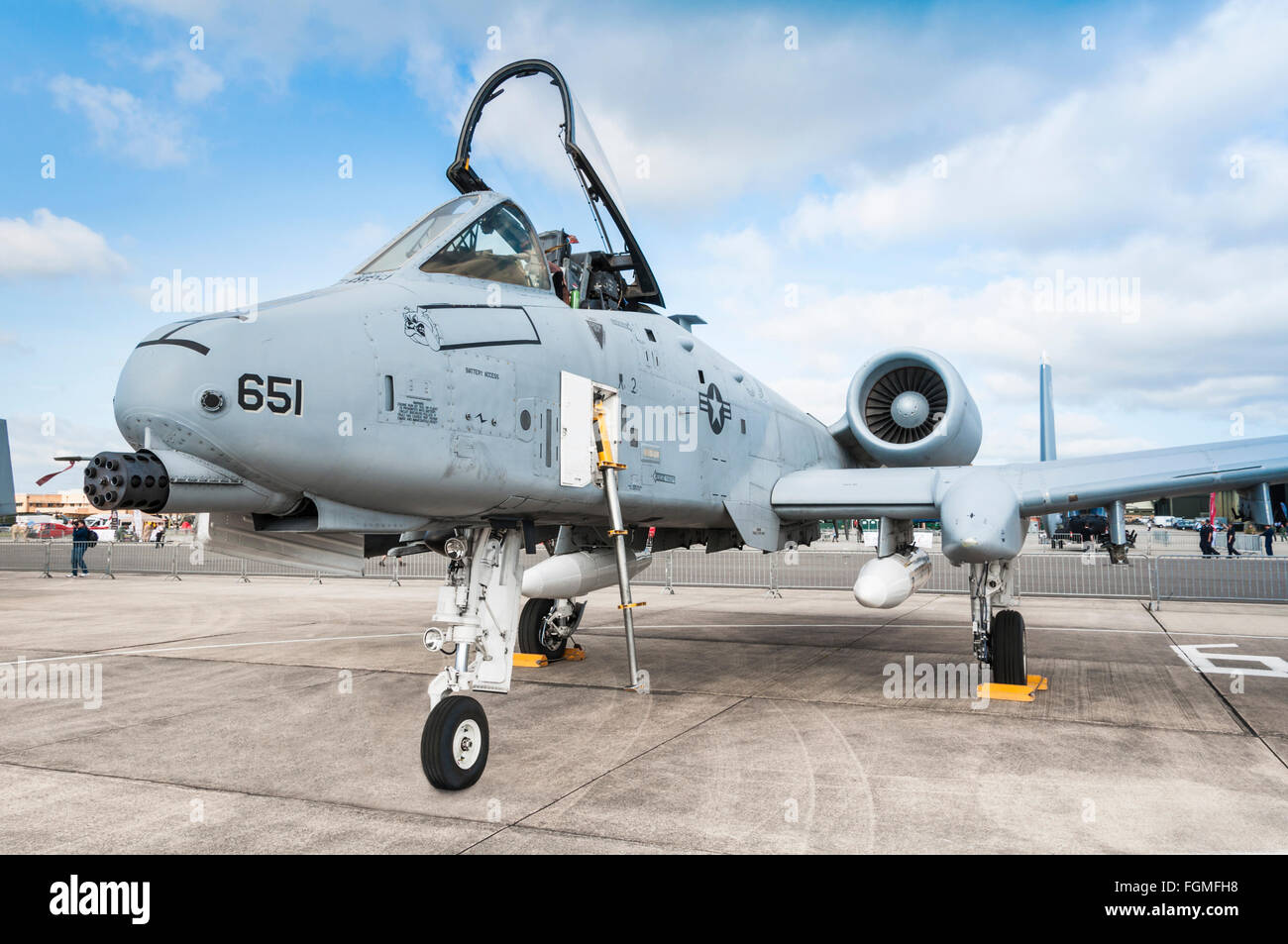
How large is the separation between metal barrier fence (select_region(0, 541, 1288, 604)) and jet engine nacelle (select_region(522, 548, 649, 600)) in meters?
8.58

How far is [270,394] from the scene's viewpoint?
3512mm

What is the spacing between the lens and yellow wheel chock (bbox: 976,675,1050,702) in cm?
719

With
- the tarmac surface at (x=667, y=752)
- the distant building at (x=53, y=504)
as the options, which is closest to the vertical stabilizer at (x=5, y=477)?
the tarmac surface at (x=667, y=752)

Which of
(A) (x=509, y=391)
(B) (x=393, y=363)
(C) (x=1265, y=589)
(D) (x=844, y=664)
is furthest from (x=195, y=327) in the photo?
(C) (x=1265, y=589)

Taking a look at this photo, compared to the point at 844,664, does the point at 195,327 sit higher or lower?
higher

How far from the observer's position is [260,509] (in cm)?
385

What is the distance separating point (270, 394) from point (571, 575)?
12.4 ft

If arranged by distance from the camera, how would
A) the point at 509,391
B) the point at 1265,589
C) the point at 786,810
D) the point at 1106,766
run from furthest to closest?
the point at 1265,589, the point at 1106,766, the point at 509,391, the point at 786,810

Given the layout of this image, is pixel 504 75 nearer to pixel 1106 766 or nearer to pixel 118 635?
pixel 1106 766

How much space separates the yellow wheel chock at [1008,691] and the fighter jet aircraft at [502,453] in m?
0.15

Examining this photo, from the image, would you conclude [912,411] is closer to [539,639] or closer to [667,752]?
[539,639]

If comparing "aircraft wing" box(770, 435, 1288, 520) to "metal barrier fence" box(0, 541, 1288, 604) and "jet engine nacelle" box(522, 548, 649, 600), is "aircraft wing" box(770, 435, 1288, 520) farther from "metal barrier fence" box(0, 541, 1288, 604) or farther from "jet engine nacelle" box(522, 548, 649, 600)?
"metal barrier fence" box(0, 541, 1288, 604)
